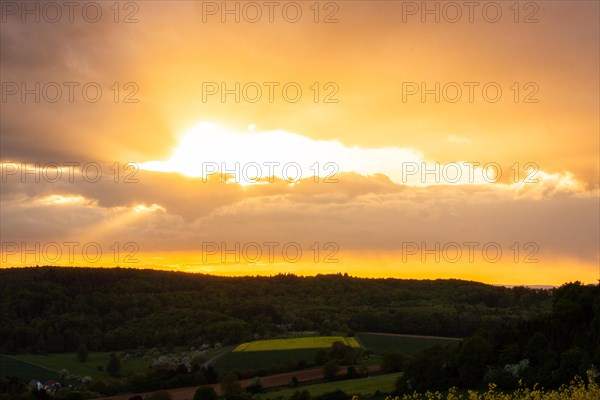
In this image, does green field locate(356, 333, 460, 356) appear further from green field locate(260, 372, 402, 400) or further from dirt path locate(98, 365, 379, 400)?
green field locate(260, 372, 402, 400)

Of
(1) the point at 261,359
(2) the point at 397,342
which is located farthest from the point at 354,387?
(2) the point at 397,342

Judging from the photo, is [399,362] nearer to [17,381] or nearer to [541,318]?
[541,318]

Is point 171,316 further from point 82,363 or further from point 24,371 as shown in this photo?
point 24,371

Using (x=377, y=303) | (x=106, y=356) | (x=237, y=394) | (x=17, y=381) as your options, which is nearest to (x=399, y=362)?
(x=237, y=394)

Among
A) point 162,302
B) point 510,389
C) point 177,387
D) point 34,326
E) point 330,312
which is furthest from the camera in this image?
point 162,302

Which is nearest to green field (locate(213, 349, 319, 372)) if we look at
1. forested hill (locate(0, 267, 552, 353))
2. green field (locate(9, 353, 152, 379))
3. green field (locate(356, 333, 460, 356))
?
green field (locate(356, 333, 460, 356))

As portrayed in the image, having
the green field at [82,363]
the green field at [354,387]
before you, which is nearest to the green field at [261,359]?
the green field at [82,363]

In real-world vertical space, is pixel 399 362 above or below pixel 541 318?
below
